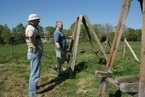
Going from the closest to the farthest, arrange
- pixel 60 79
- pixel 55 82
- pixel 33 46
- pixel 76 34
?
pixel 33 46
pixel 55 82
pixel 60 79
pixel 76 34

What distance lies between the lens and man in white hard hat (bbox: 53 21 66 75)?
1306cm

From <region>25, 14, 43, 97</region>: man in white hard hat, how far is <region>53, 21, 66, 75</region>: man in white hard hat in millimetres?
3312

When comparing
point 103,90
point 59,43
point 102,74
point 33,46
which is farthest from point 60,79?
point 102,74

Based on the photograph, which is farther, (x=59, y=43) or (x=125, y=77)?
(x=59, y=43)

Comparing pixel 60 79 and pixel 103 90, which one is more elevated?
pixel 103 90

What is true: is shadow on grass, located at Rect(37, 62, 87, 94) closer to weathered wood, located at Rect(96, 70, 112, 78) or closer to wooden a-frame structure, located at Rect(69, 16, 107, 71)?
wooden a-frame structure, located at Rect(69, 16, 107, 71)

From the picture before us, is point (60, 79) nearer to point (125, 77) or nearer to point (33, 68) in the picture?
point (33, 68)

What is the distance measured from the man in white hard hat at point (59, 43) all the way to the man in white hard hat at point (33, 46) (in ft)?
10.9

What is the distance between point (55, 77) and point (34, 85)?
2653 millimetres

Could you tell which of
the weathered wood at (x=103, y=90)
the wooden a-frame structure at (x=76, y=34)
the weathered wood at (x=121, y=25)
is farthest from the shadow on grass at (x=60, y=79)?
the weathered wood at (x=121, y=25)

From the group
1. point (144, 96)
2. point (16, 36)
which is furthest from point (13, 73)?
point (16, 36)

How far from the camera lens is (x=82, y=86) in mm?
10883

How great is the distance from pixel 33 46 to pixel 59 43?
3.81 metres

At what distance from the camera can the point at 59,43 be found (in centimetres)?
1329
